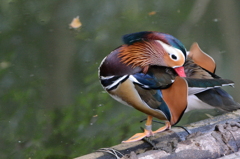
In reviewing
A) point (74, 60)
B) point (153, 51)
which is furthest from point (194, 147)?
point (74, 60)

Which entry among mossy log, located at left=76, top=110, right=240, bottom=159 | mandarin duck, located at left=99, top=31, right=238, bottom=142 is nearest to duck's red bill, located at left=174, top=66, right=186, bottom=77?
mandarin duck, located at left=99, top=31, right=238, bottom=142

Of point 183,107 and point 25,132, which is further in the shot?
point 25,132

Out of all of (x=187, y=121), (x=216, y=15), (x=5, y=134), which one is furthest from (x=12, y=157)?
(x=216, y=15)

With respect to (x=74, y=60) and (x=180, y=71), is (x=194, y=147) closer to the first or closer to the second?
(x=180, y=71)

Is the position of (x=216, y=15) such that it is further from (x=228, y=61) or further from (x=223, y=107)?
(x=223, y=107)

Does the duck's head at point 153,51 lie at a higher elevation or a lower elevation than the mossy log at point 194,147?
higher

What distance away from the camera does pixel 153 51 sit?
1.31 metres

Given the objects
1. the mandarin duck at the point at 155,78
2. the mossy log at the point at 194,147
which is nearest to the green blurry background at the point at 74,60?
the mossy log at the point at 194,147

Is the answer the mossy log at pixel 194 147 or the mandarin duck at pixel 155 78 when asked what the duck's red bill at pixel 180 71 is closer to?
the mandarin duck at pixel 155 78

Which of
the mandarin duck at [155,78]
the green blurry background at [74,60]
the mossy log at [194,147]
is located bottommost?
the green blurry background at [74,60]

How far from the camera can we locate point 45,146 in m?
1.99

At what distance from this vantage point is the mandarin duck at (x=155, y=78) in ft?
4.24

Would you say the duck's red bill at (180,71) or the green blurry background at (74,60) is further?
the green blurry background at (74,60)

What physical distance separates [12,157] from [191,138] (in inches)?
43.7
